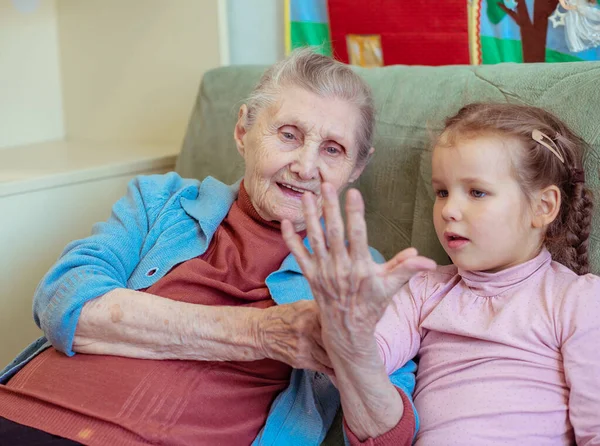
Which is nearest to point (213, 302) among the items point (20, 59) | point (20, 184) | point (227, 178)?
point (227, 178)

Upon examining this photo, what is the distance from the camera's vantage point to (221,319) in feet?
4.05

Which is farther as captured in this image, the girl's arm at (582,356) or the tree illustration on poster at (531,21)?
the tree illustration on poster at (531,21)

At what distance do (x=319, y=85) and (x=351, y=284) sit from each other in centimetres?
59

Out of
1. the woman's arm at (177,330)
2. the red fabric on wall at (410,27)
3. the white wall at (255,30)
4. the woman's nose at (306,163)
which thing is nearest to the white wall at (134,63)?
the white wall at (255,30)

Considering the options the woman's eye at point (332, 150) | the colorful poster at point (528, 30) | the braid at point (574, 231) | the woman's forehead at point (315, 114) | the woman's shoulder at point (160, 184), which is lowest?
the braid at point (574, 231)

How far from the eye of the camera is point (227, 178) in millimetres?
1898

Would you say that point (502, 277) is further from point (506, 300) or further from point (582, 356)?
point (582, 356)

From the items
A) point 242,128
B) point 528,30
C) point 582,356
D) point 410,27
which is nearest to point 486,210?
point 582,356

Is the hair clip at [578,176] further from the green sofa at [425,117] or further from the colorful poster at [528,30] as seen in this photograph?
the colorful poster at [528,30]

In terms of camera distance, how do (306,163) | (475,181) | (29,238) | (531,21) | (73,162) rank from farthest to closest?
(73,162), (29,238), (531,21), (306,163), (475,181)

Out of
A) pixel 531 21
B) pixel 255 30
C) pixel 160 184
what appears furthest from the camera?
pixel 255 30

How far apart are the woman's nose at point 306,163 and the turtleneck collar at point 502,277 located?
1.17 feet

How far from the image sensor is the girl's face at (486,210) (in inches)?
45.9

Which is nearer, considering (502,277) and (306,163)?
(502,277)
